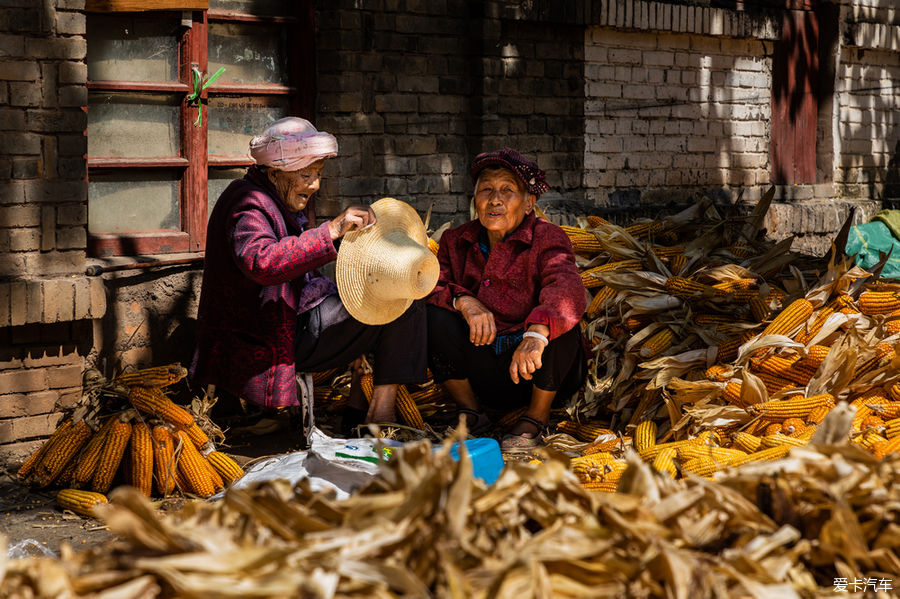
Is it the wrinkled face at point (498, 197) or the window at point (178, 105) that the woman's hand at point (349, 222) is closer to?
the wrinkled face at point (498, 197)

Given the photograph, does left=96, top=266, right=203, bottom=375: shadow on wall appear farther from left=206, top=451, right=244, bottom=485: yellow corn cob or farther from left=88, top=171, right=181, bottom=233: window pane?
left=206, top=451, right=244, bottom=485: yellow corn cob

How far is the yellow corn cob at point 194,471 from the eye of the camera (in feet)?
13.8

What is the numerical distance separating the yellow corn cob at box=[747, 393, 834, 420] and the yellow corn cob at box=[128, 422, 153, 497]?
253 cm

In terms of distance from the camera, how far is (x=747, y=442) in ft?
13.3

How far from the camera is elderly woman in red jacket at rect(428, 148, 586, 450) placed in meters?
4.86

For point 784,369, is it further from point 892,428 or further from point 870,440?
point 870,440

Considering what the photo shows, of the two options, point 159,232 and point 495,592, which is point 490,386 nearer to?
point 159,232

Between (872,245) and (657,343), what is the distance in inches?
138

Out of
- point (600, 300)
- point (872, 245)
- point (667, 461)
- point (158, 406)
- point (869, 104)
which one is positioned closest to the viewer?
point (667, 461)

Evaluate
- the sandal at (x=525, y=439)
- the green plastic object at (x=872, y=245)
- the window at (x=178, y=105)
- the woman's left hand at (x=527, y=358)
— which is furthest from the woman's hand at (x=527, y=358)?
the green plastic object at (x=872, y=245)

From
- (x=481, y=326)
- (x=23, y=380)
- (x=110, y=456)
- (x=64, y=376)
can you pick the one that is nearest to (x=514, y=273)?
(x=481, y=326)

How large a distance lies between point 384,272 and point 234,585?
2922mm

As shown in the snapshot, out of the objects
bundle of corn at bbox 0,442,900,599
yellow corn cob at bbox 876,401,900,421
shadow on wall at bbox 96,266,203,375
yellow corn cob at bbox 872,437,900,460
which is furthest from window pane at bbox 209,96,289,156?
bundle of corn at bbox 0,442,900,599

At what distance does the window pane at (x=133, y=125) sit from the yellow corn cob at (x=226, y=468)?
5.88 ft
